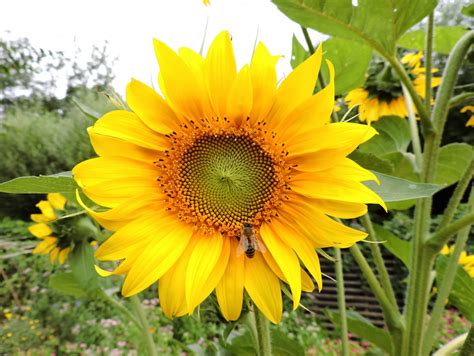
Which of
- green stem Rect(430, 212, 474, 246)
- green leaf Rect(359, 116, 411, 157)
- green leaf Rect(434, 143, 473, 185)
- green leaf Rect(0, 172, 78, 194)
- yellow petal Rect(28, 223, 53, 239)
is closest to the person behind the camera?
green leaf Rect(0, 172, 78, 194)

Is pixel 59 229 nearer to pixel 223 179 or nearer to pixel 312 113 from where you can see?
pixel 223 179

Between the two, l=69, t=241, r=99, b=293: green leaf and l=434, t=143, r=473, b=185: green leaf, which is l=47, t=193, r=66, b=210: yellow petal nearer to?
l=69, t=241, r=99, b=293: green leaf

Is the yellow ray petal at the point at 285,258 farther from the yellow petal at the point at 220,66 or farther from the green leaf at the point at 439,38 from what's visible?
the green leaf at the point at 439,38

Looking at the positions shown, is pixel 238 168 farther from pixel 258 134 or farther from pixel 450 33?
pixel 450 33

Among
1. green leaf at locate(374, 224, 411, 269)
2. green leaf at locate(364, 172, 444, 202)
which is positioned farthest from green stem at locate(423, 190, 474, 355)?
green leaf at locate(364, 172, 444, 202)

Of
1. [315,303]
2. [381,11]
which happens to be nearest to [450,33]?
[381,11]

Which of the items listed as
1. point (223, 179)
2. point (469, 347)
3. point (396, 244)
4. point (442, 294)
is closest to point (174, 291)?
point (223, 179)
